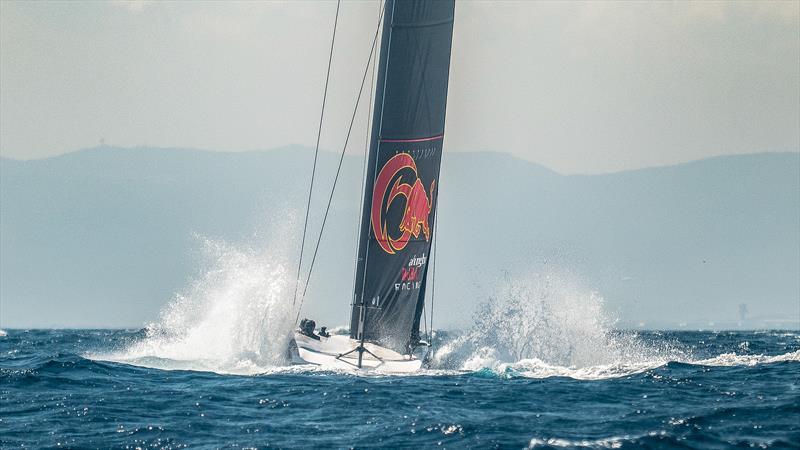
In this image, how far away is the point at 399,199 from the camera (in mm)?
27812

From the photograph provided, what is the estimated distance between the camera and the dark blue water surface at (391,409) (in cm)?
1609

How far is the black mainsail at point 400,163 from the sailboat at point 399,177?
27 mm

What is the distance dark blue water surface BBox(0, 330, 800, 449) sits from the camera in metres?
16.1

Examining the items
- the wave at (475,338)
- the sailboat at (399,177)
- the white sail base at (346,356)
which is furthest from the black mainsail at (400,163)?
the wave at (475,338)

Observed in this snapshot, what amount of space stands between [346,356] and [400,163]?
5426 mm

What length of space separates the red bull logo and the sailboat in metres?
0.03

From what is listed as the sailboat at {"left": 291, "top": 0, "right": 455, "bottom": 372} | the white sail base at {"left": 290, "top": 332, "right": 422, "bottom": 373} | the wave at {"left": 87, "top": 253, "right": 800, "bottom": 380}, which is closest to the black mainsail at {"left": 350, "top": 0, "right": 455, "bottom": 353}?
the sailboat at {"left": 291, "top": 0, "right": 455, "bottom": 372}

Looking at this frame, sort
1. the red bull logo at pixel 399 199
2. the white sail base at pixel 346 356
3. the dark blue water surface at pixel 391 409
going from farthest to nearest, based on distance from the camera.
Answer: the red bull logo at pixel 399 199 < the white sail base at pixel 346 356 < the dark blue water surface at pixel 391 409

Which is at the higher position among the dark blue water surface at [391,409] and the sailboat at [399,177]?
the sailboat at [399,177]

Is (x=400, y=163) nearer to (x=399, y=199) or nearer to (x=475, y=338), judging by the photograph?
(x=399, y=199)

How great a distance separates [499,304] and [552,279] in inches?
105

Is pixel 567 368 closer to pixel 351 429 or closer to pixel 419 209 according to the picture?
pixel 419 209

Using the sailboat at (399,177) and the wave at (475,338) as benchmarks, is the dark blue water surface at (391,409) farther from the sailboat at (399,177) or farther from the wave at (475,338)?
the sailboat at (399,177)

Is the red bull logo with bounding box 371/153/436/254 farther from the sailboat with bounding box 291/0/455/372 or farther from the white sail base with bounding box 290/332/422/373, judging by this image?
the white sail base with bounding box 290/332/422/373
